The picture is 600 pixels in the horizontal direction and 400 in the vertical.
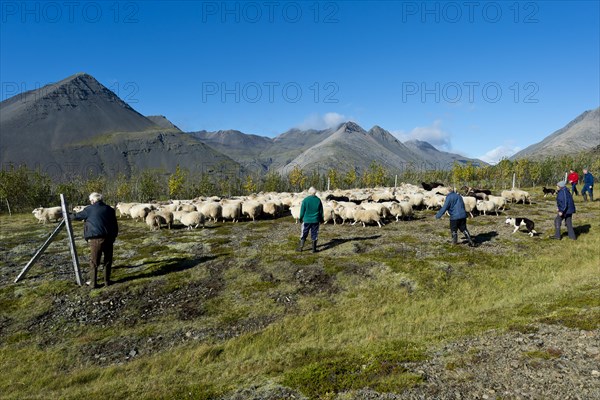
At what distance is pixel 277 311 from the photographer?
1088 cm

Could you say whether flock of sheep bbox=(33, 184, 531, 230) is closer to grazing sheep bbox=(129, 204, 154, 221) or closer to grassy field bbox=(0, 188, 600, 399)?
grazing sheep bbox=(129, 204, 154, 221)

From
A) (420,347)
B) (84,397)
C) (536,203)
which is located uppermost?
(536,203)

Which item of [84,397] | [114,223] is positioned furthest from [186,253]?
[84,397]

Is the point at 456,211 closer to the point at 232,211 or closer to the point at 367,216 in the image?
the point at 367,216

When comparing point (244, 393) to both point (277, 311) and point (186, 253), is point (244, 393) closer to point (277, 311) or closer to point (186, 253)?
point (277, 311)

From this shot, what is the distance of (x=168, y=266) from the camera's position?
14.6 m

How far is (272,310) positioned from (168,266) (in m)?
6.06

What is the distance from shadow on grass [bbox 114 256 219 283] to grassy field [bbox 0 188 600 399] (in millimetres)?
52

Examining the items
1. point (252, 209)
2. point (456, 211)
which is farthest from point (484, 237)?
point (252, 209)

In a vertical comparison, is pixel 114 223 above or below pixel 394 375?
above

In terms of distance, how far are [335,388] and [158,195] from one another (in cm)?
8397

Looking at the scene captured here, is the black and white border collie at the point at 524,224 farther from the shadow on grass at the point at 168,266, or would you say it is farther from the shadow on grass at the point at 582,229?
the shadow on grass at the point at 168,266

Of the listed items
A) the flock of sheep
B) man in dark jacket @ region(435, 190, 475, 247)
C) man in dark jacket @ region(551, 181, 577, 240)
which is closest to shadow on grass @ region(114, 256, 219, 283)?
the flock of sheep

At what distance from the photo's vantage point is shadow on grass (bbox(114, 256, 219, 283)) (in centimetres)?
1340
